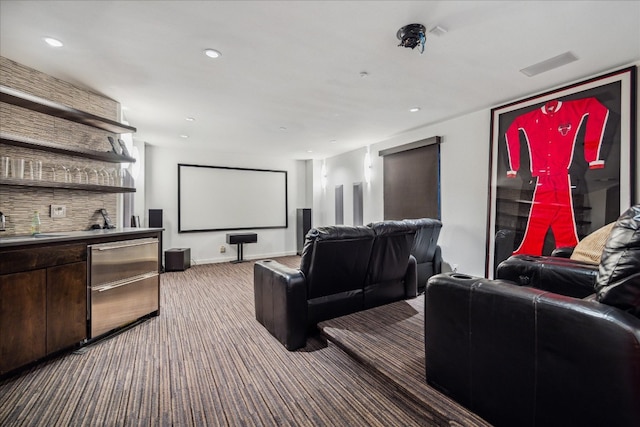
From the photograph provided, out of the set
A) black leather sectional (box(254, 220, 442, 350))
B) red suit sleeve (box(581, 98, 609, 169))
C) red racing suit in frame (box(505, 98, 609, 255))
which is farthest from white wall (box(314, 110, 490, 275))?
black leather sectional (box(254, 220, 442, 350))

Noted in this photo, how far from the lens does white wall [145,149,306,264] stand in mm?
6245

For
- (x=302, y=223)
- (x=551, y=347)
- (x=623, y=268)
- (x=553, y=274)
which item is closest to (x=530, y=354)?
(x=551, y=347)

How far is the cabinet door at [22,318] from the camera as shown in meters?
2.06

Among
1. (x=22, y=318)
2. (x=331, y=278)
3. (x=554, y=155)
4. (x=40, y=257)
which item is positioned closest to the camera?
(x=22, y=318)

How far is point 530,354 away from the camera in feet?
4.00

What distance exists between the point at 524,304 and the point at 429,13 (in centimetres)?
199

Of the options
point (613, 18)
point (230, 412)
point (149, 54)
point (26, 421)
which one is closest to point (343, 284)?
point (230, 412)

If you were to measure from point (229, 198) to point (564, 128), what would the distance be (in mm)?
6316

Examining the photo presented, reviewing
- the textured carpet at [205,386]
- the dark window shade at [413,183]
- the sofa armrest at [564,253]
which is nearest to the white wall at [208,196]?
the dark window shade at [413,183]

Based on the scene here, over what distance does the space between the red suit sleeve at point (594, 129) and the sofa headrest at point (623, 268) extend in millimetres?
2484

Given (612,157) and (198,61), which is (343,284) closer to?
(198,61)

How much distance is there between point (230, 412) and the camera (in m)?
1.75

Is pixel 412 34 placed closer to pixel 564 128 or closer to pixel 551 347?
pixel 551 347

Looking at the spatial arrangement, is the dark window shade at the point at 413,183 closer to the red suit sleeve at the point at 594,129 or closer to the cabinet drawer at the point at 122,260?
the red suit sleeve at the point at 594,129
